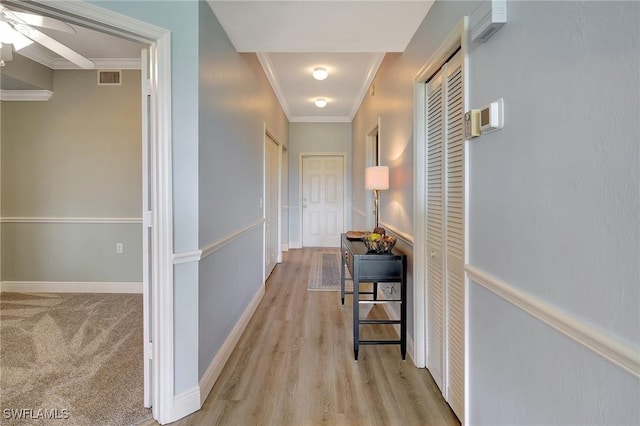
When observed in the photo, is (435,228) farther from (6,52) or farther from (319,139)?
(319,139)

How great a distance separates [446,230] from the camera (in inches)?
70.7

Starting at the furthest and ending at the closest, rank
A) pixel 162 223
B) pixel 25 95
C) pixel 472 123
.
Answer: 1. pixel 25 95
2. pixel 162 223
3. pixel 472 123

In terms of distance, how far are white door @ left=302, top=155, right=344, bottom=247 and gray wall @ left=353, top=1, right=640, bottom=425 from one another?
17.3 ft

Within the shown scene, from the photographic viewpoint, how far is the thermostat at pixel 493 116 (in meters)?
1.20

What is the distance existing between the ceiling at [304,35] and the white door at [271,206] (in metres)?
1.13

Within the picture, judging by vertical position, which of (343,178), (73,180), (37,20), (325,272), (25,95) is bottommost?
(325,272)

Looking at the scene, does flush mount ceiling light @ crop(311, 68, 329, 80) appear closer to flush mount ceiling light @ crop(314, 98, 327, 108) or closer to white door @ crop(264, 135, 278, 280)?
white door @ crop(264, 135, 278, 280)

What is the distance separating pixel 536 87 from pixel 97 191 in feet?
14.1

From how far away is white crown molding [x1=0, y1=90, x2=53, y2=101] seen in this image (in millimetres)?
3605

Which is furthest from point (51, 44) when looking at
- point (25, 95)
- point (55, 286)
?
point (55, 286)

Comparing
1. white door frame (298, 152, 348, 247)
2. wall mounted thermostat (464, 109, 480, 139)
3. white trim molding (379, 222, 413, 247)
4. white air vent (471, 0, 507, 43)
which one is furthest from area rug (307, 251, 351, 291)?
white air vent (471, 0, 507, 43)

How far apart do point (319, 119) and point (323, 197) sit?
1.61m

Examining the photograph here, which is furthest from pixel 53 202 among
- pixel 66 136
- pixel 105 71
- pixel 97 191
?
pixel 105 71

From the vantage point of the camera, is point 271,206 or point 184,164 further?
point 271,206
